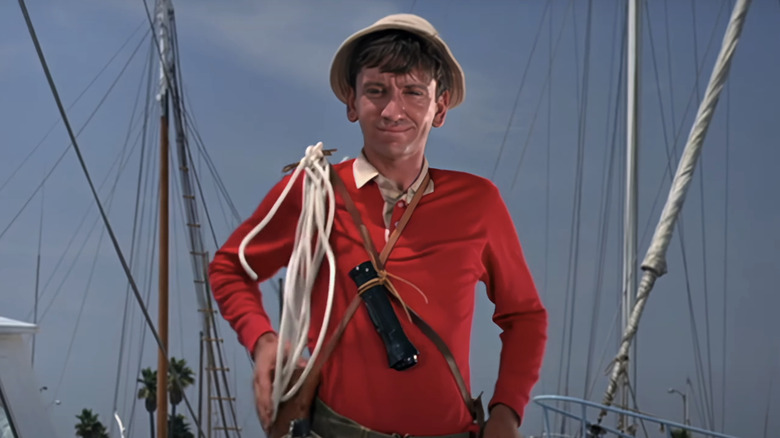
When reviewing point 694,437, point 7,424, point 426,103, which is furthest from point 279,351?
point 694,437

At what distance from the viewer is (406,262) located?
1186mm

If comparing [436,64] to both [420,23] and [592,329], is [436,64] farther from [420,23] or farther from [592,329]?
[592,329]

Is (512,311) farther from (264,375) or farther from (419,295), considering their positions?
(264,375)

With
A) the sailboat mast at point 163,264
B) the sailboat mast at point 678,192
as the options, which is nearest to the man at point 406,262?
the sailboat mast at point 678,192

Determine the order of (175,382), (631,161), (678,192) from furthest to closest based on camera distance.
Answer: (175,382) → (631,161) → (678,192)

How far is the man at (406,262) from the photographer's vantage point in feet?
3.83

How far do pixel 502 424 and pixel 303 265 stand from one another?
0.30 metres

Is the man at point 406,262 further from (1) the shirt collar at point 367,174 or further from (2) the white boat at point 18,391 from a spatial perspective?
(2) the white boat at point 18,391

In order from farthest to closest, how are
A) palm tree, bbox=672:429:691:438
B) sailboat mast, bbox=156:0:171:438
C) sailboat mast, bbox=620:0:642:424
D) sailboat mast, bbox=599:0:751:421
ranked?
palm tree, bbox=672:429:691:438 < sailboat mast, bbox=156:0:171:438 < sailboat mast, bbox=620:0:642:424 < sailboat mast, bbox=599:0:751:421

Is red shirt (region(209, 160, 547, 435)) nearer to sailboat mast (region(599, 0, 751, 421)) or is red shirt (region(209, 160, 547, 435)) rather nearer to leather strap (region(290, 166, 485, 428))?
leather strap (region(290, 166, 485, 428))

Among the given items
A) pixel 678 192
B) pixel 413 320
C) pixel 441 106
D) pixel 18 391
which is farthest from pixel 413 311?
pixel 678 192

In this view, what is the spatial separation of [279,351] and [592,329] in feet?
8.45

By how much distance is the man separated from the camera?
117 cm

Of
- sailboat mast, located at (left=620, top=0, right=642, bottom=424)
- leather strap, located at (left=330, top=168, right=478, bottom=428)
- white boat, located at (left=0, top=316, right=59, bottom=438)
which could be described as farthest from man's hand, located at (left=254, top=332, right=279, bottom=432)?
sailboat mast, located at (left=620, top=0, right=642, bottom=424)
